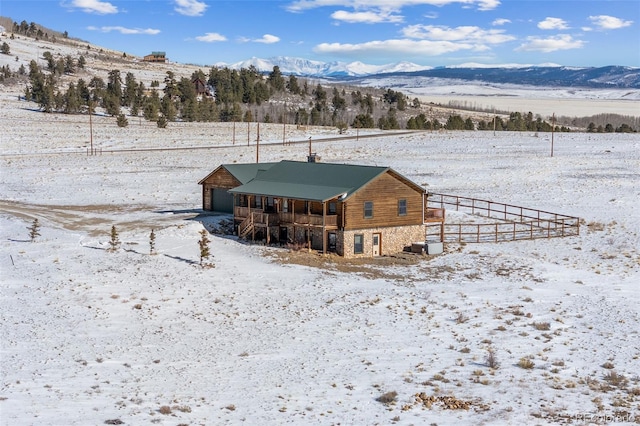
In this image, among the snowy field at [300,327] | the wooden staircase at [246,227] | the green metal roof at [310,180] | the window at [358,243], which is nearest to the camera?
the snowy field at [300,327]

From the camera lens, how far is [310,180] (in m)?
44.2

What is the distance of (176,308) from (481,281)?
1509cm

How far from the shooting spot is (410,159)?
8406 cm

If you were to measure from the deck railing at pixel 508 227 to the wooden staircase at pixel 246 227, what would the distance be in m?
11.3

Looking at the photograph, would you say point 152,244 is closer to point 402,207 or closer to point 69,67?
point 402,207

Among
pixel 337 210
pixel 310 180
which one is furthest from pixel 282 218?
pixel 337 210

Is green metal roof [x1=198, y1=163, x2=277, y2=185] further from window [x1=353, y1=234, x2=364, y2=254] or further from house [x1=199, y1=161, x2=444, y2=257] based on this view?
window [x1=353, y1=234, x2=364, y2=254]

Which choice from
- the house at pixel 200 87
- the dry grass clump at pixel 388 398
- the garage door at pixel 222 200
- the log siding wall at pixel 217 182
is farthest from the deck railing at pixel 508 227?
the house at pixel 200 87

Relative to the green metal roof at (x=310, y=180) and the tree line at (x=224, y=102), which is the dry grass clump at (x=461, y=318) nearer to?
the green metal roof at (x=310, y=180)

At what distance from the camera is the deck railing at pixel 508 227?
46.2m

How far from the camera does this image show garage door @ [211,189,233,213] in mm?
50931

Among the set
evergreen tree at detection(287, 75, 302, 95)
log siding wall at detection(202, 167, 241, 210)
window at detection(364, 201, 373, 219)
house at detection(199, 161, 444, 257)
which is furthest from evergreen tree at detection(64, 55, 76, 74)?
window at detection(364, 201, 373, 219)

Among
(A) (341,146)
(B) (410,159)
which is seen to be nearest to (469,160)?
(B) (410,159)

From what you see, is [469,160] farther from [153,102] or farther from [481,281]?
[153,102]
